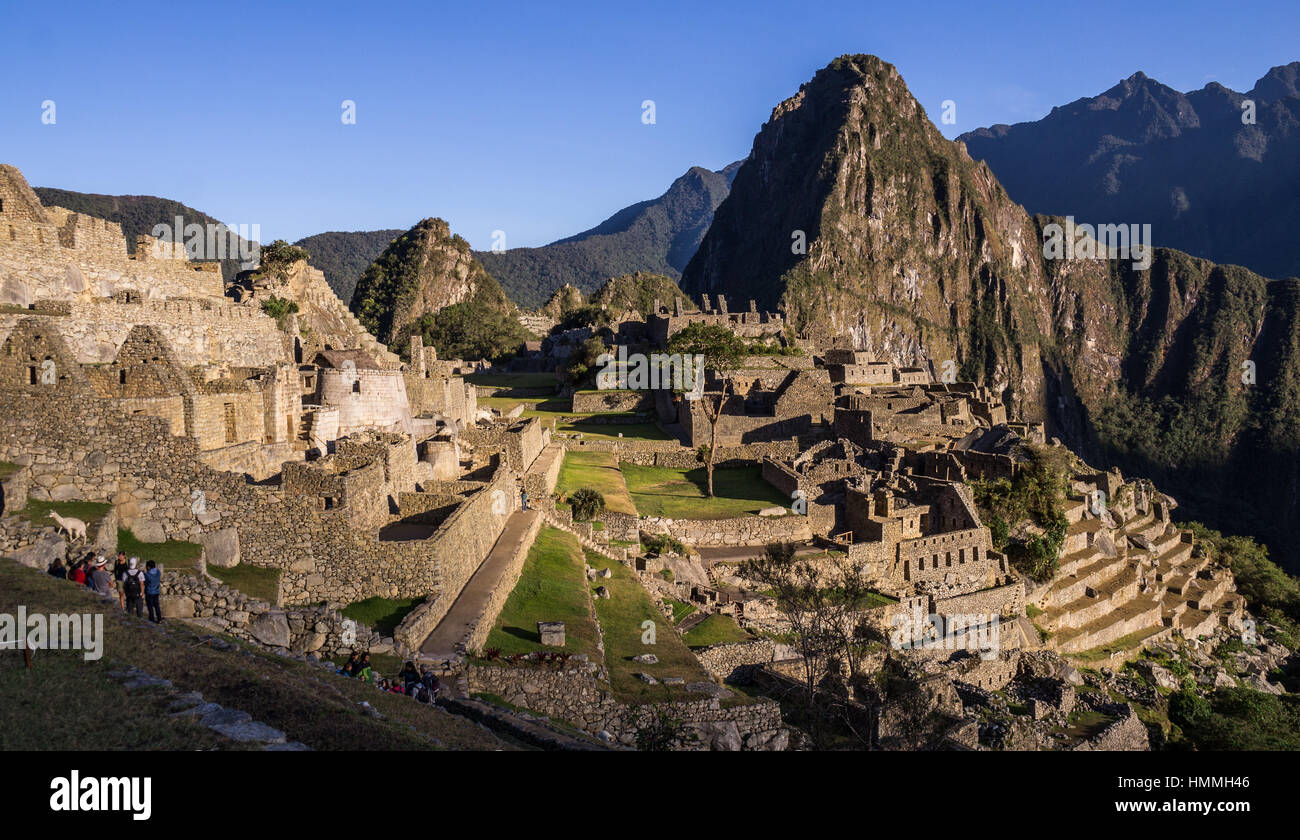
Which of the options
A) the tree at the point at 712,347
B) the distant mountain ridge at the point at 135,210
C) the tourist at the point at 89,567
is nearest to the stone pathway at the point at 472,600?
the tourist at the point at 89,567

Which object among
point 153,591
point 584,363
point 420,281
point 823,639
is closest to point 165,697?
point 153,591

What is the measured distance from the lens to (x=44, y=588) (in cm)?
951

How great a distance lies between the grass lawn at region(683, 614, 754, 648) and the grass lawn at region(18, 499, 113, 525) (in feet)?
42.9

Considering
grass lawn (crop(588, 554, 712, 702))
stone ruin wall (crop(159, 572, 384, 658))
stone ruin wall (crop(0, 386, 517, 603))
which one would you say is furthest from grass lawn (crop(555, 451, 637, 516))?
stone ruin wall (crop(159, 572, 384, 658))

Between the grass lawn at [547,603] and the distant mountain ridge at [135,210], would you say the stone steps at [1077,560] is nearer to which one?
the grass lawn at [547,603]

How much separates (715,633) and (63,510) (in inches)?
582

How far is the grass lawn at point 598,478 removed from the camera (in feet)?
93.0

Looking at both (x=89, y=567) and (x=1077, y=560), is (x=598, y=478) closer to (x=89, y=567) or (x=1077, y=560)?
(x=89, y=567)

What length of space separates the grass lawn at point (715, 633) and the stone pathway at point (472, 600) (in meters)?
5.10

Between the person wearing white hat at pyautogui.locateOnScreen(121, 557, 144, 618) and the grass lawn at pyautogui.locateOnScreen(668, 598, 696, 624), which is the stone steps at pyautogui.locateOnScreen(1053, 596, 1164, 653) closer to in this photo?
the grass lawn at pyautogui.locateOnScreen(668, 598, 696, 624)

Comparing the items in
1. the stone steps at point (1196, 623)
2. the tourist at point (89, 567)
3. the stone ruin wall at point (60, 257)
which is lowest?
the stone steps at point (1196, 623)

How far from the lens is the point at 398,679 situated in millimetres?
11109

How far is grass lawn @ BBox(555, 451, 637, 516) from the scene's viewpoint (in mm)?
28339
